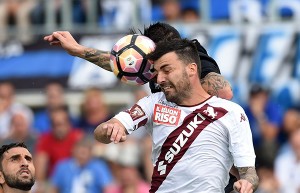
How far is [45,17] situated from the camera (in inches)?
680

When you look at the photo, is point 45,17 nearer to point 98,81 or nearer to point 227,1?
point 98,81

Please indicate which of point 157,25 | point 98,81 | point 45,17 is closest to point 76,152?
point 98,81

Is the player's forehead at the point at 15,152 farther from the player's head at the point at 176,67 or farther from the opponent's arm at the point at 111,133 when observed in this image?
the player's head at the point at 176,67

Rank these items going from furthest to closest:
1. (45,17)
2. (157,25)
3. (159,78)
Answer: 1. (45,17)
2. (157,25)
3. (159,78)

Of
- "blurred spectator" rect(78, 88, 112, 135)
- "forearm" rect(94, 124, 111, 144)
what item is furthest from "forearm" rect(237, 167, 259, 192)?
"blurred spectator" rect(78, 88, 112, 135)

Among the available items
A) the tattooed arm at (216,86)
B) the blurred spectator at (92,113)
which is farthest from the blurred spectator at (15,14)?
the tattooed arm at (216,86)

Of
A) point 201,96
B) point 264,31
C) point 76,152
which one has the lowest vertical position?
point 76,152

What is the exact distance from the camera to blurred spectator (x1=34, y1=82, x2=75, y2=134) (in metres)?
16.1

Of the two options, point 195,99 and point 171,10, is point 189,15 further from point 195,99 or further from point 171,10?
point 195,99

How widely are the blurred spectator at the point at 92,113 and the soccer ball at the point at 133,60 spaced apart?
608 centimetres

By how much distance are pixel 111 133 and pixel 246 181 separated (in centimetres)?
111

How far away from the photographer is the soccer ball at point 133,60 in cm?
927

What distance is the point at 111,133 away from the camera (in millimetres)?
8305

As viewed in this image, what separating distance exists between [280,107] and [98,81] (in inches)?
114
